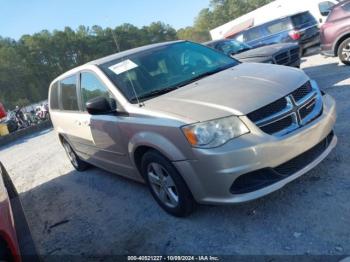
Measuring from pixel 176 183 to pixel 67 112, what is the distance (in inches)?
116

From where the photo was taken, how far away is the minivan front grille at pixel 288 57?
28.6 ft

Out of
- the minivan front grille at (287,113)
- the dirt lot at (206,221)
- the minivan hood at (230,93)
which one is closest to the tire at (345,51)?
the dirt lot at (206,221)

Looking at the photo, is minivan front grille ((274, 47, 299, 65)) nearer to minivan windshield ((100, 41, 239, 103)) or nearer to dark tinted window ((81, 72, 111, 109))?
minivan windshield ((100, 41, 239, 103))

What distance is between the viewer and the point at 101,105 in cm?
408

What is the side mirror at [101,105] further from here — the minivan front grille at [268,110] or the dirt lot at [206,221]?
the minivan front grille at [268,110]

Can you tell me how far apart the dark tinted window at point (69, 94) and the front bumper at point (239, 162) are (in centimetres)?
265

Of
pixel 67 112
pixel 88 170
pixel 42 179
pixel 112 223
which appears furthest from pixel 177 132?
pixel 42 179

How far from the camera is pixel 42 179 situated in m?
7.45

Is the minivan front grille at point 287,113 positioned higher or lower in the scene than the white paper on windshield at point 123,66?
lower

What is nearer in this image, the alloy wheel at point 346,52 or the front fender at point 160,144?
the front fender at point 160,144

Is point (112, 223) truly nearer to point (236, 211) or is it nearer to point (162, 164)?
point (162, 164)

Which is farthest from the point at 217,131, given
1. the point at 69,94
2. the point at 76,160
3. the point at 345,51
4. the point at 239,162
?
the point at 345,51

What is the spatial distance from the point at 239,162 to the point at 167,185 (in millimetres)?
963

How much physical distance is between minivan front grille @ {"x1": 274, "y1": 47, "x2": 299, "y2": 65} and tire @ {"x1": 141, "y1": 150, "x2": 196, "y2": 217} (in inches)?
221
